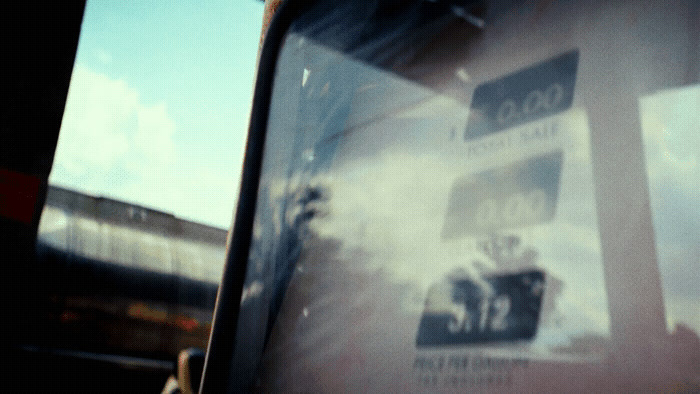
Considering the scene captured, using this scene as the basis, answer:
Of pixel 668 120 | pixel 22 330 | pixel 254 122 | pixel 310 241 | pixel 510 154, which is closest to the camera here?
pixel 668 120

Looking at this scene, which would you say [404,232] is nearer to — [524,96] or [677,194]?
[524,96]

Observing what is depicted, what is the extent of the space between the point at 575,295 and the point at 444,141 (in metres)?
0.28

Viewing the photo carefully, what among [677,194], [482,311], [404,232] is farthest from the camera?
[404,232]

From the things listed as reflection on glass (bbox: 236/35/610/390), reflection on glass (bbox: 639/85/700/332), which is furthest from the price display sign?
reflection on glass (bbox: 639/85/700/332)

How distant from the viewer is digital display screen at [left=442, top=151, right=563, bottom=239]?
0.71 meters

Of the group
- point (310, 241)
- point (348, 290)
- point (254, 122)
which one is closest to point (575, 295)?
point (348, 290)

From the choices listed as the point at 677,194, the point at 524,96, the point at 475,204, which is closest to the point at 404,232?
the point at 475,204

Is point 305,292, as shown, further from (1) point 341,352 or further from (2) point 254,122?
(2) point 254,122

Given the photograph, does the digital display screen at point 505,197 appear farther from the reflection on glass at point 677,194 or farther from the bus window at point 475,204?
the reflection on glass at point 677,194

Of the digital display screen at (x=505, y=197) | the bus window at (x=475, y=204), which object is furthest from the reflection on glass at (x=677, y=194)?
the digital display screen at (x=505, y=197)

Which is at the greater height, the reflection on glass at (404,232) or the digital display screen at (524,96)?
the digital display screen at (524,96)

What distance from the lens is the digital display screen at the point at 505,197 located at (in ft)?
2.32

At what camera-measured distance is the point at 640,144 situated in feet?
2.11

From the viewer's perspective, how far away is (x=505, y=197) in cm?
75
